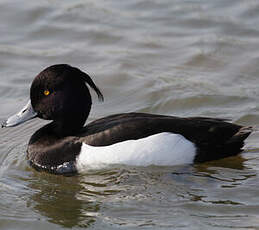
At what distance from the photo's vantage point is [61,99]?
602 centimetres

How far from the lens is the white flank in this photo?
5.67 m

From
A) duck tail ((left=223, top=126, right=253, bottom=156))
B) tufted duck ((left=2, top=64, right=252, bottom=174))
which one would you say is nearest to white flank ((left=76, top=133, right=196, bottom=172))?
tufted duck ((left=2, top=64, right=252, bottom=174))

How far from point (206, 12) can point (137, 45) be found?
132cm

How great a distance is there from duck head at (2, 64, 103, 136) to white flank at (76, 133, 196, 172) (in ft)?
1.24

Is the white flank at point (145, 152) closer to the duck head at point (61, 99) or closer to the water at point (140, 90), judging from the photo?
the water at point (140, 90)

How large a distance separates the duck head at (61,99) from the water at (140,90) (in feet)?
1.62

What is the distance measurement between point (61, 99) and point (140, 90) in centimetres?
174

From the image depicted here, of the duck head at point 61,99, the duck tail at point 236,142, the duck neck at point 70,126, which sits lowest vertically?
the duck tail at point 236,142

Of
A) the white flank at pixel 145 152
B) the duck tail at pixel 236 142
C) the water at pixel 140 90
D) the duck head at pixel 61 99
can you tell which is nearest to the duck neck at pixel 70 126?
the duck head at pixel 61 99

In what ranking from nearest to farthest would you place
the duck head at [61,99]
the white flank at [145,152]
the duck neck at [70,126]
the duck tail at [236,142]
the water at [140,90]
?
the water at [140,90], the white flank at [145,152], the duck tail at [236,142], the duck head at [61,99], the duck neck at [70,126]

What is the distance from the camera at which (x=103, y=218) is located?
16.3ft

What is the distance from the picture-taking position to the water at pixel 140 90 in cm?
509

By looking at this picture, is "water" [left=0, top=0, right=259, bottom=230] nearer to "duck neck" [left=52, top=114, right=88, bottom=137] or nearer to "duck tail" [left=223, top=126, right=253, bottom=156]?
"duck tail" [left=223, top=126, right=253, bottom=156]

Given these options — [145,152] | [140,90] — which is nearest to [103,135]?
[145,152]
